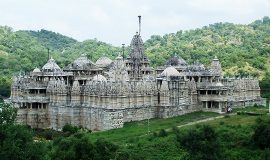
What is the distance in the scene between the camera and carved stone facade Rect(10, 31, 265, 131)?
53.0 m

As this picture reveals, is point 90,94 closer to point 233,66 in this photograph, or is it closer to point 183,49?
point 233,66

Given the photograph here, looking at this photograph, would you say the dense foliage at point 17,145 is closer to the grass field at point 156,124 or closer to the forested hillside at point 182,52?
the grass field at point 156,124

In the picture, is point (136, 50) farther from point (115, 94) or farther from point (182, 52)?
point (182, 52)

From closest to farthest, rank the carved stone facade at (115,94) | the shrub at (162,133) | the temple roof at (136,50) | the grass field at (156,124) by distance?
the shrub at (162,133) < the grass field at (156,124) < the carved stone facade at (115,94) < the temple roof at (136,50)

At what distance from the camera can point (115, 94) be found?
51812mm

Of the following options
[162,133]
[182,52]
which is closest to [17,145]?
[162,133]

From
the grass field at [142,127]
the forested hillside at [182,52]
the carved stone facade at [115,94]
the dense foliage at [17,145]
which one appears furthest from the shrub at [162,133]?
the forested hillside at [182,52]

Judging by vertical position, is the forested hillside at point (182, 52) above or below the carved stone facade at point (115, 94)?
above

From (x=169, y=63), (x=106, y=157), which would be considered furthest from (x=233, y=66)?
(x=106, y=157)

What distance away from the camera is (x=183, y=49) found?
139m

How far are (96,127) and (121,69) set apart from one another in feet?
25.7

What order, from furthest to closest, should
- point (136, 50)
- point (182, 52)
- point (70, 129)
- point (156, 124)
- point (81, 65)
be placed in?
1. point (182, 52)
2. point (136, 50)
3. point (81, 65)
4. point (70, 129)
5. point (156, 124)

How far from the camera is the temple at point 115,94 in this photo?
5300 cm

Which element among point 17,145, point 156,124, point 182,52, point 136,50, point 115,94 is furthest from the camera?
point 182,52
